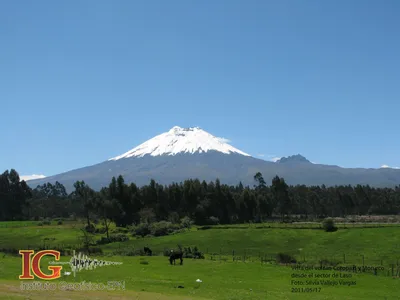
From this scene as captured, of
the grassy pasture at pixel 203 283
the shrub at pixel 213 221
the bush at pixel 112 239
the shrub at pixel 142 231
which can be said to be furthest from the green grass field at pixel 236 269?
the shrub at pixel 213 221

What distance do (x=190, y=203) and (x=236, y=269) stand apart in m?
78.7

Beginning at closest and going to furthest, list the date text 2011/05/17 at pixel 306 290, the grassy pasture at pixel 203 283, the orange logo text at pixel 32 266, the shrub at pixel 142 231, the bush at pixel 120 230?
the grassy pasture at pixel 203 283
the orange logo text at pixel 32 266
the date text 2011/05/17 at pixel 306 290
the shrub at pixel 142 231
the bush at pixel 120 230

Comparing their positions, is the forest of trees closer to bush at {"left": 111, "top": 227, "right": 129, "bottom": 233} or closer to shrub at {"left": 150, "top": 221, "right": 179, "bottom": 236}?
bush at {"left": 111, "top": 227, "right": 129, "bottom": 233}

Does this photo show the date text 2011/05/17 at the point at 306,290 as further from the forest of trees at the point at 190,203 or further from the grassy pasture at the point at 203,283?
the forest of trees at the point at 190,203

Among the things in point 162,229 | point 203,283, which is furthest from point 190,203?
point 203,283

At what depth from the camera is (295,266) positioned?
44188 millimetres

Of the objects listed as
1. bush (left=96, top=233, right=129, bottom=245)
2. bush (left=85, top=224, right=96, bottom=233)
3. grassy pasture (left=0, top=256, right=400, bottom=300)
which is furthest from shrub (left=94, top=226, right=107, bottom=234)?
grassy pasture (left=0, top=256, right=400, bottom=300)

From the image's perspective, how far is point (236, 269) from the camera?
4259cm

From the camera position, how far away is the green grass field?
1115 inches

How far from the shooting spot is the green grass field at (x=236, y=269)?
2833cm

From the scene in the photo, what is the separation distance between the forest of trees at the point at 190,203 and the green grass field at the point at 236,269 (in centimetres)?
2771

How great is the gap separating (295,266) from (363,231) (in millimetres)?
35730

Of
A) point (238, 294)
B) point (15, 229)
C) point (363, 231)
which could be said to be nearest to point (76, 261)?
point (238, 294)

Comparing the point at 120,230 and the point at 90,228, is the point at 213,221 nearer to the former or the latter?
the point at 120,230
